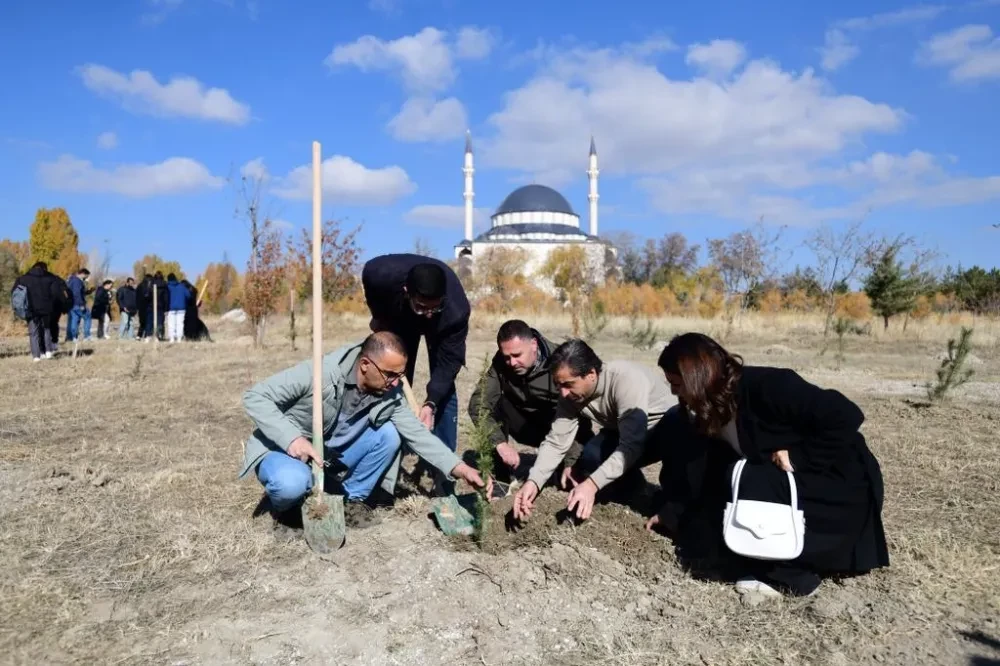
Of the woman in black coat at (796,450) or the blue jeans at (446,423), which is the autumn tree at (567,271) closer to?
the blue jeans at (446,423)

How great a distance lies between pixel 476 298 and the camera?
107 feet

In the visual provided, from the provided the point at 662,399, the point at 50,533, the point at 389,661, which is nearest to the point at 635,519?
the point at 662,399

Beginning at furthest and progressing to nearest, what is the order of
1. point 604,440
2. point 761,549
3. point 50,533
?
point 604,440 → point 50,533 → point 761,549

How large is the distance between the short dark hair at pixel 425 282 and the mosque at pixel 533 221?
5290cm

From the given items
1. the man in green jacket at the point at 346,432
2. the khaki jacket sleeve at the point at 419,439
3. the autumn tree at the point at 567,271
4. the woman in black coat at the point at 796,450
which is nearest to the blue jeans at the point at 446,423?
the man in green jacket at the point at 346,432

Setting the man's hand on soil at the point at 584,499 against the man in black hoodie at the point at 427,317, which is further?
the man in black hoodie at the point at 427,317

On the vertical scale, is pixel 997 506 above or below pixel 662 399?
below

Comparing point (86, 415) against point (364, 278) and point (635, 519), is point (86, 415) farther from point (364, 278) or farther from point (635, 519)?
point (635, 519)

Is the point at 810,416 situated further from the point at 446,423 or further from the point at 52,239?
the point at 52,239

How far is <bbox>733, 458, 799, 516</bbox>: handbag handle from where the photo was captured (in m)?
2.81

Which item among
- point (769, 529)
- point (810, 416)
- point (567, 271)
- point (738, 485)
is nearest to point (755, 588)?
point (769, 529)

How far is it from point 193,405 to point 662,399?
5490mm

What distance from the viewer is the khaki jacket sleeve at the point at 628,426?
3.56 m

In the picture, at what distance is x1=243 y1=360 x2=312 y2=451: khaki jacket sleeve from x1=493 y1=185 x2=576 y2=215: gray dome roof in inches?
2320
